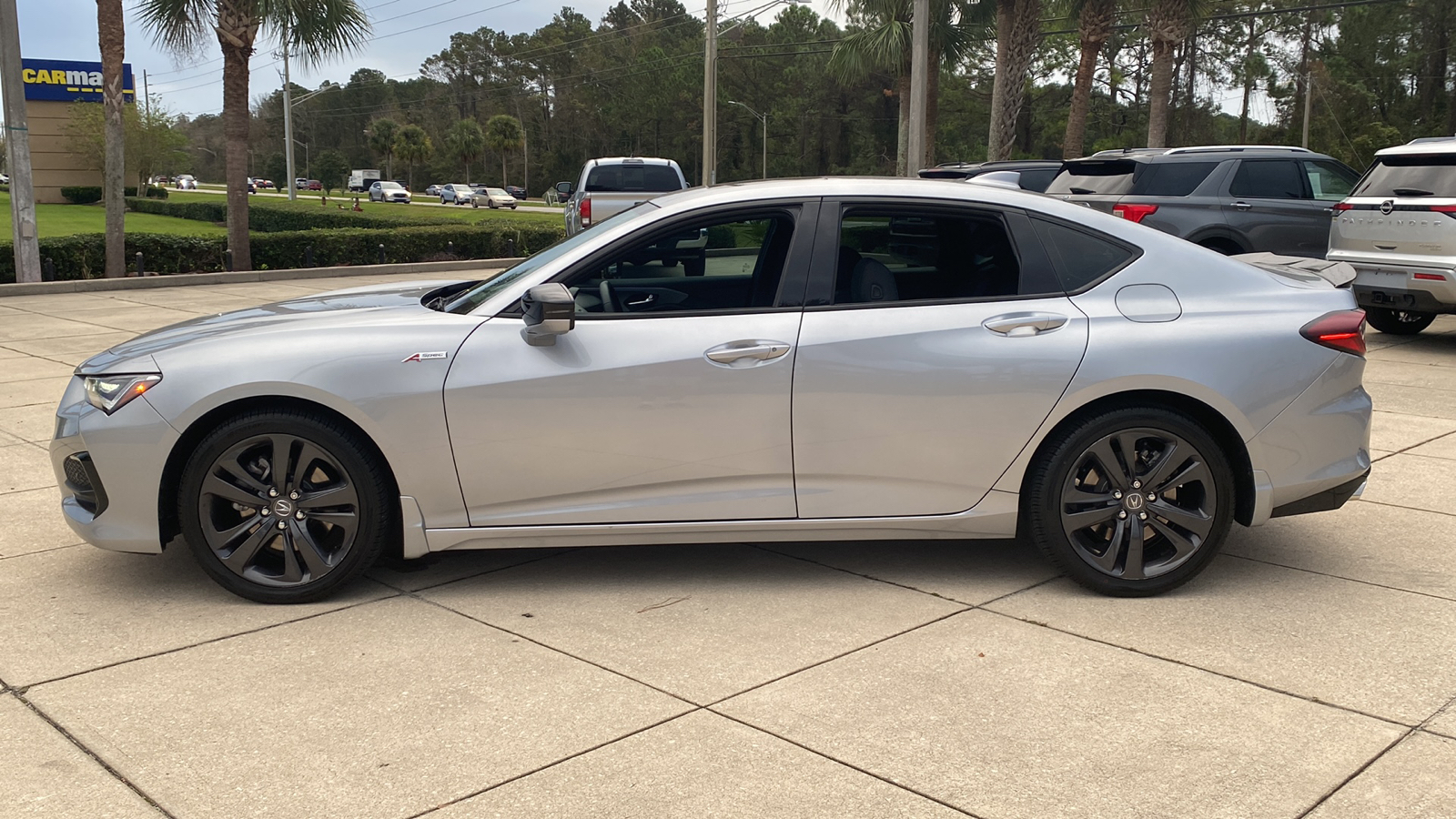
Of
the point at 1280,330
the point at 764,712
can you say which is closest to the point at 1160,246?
the point at 1280,330

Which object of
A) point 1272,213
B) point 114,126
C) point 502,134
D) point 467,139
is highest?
point 502,134

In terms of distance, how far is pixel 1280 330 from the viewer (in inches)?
180

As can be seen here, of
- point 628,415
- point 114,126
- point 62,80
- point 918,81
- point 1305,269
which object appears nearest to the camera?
point 628,415

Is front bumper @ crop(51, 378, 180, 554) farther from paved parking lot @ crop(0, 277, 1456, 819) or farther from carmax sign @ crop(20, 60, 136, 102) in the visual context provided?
carmax sign @ crop(20, 60, 136, 102)

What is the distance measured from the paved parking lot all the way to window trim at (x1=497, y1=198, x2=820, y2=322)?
3.57 ft

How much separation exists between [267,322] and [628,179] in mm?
15809

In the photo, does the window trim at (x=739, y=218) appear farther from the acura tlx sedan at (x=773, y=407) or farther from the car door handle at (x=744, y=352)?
the car door handle at (x=744, y=352)

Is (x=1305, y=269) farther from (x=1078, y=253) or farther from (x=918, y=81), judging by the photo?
(x=918, y=81)

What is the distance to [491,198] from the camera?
72438mm

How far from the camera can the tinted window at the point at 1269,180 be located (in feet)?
40.5

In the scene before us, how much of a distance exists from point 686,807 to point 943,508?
6.29 feet

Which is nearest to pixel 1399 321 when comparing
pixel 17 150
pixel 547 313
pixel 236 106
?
pixel 547 313

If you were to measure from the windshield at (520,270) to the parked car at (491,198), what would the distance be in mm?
67012

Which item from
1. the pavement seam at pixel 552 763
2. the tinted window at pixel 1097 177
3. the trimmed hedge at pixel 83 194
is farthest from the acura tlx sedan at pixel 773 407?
the trimmed hedge at pixel 83 194
